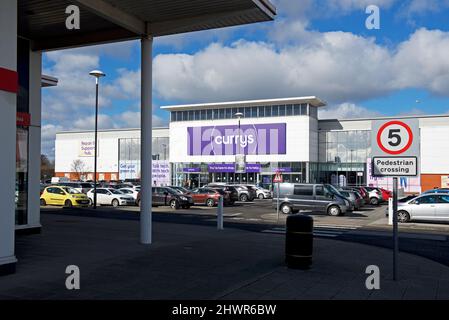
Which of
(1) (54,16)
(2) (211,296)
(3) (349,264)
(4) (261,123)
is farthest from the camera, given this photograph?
(4) (261,123)

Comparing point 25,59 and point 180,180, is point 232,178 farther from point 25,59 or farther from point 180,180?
point 25,59

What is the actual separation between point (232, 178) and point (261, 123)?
911cm

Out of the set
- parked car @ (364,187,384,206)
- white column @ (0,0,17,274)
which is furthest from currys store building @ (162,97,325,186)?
white column @ (0,0,17,274)

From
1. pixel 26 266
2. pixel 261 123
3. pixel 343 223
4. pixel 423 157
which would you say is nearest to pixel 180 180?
pixel 261 123

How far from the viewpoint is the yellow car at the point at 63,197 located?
3034cm

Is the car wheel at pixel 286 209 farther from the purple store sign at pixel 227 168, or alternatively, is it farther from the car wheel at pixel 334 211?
the purple store sign at pixel 227 168

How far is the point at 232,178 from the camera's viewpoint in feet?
226

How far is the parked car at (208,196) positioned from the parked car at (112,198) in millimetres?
4491

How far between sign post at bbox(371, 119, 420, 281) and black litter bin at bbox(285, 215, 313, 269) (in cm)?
169

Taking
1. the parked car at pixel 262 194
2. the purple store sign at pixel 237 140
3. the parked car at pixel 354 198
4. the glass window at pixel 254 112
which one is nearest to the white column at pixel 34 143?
the parked car at pixel 354 198

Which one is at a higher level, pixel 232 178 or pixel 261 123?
pixel 261 123

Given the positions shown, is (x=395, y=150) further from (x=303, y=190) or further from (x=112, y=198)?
(x=112, y=198)

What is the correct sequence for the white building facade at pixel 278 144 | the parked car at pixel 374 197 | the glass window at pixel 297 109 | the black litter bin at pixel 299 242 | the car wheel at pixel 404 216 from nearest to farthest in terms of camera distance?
the black litter bin at pixel 299 242, the car wheel at pixel 404 216, the parked car at pixel 374 197, the white building facade at pixel 278 144, the glass window at pixel 297 109
